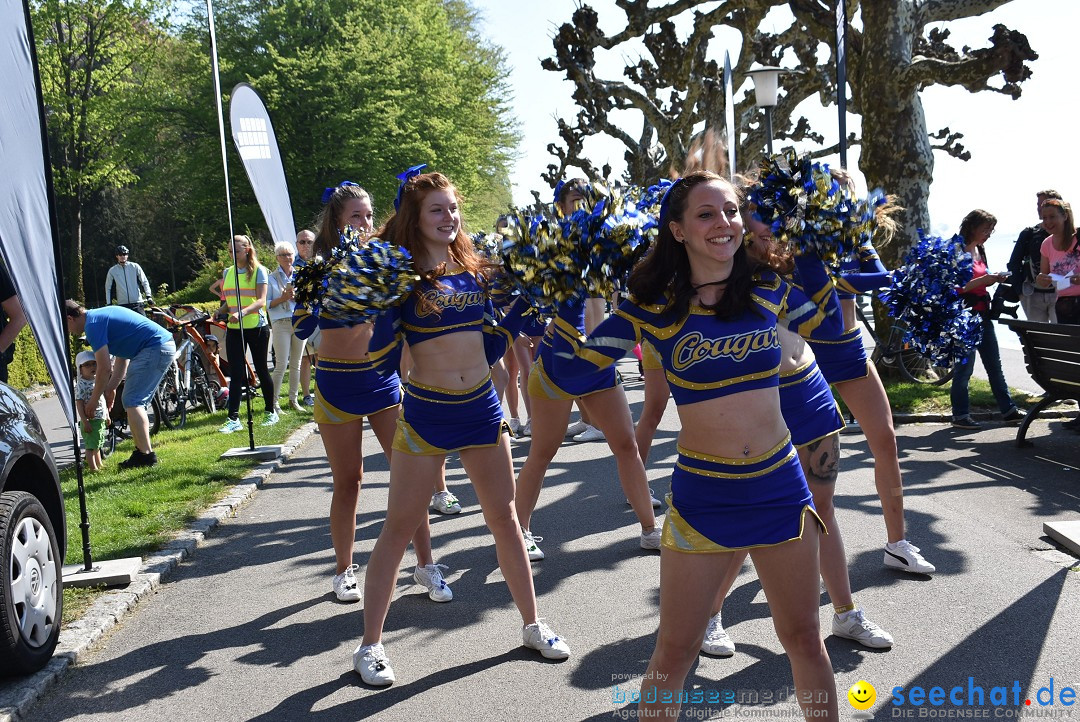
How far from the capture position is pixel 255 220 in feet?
131

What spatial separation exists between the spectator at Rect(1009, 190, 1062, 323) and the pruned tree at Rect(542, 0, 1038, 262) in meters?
2.42

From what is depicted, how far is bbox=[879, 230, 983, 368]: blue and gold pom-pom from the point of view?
19.6 feet

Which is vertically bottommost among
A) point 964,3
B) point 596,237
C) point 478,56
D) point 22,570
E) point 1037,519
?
point 1037,519

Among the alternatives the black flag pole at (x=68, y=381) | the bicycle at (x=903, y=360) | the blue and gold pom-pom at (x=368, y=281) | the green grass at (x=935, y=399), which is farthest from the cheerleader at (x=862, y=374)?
the bicycle at (x=903, y=360)

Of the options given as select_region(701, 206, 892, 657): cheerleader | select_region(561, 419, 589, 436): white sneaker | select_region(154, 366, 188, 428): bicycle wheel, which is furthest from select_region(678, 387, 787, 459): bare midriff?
select_region(154, 366, 188, 428): bicycle wheel

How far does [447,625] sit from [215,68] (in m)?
6.53

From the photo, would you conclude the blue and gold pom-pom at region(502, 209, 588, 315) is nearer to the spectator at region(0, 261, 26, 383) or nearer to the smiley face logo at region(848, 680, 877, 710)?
the smiley face logo at region(848, 680, 877, 710)

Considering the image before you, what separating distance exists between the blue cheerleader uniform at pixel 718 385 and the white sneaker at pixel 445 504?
4081 mm

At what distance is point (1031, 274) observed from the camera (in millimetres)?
Result: 9109

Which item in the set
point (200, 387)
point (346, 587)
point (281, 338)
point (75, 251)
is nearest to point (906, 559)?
point (346, 587)

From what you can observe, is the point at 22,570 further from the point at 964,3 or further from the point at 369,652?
the point at 964,3

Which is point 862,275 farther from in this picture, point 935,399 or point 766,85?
point 766,85

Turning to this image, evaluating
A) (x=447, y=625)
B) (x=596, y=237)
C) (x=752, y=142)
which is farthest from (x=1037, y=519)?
(x=752, y=142)

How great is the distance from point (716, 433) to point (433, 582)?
2.65m
